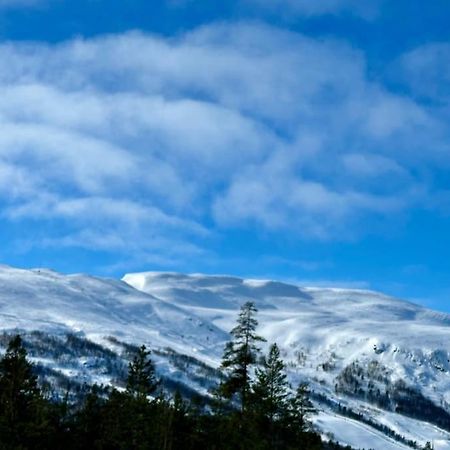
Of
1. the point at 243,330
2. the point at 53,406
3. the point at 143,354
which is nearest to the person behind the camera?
the point at 243,330

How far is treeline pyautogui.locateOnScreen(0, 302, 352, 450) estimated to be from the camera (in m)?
57.5

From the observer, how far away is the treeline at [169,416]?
189 ft

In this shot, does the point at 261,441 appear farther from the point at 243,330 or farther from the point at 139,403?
the point at 139,403

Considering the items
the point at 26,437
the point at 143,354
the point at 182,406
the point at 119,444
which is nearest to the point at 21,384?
the point at 26,437

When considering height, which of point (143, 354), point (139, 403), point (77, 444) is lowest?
point (77, 444)

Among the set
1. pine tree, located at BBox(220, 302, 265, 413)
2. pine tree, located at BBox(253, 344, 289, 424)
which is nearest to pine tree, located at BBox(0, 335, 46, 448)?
pine tree, located at BBox(220, 302, 265, 413)

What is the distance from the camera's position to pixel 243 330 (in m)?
57.2

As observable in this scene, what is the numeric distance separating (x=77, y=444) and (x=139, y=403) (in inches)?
260

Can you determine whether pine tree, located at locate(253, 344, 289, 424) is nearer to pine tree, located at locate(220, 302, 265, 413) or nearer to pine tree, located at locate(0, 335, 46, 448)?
pine tree, located at locate(220, 302, 265, 413)

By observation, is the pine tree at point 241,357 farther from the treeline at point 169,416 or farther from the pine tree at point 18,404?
the pine tree at point 18,404

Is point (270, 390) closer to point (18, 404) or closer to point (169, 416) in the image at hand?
point (169, 416)

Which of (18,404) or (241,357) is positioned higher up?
(241,357)

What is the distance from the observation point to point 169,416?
210ft

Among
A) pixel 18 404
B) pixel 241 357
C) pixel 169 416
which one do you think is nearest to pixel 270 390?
pixel 169 416
